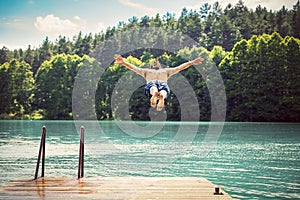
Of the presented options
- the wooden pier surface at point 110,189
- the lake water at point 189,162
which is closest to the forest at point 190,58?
the lake water at point 189,162

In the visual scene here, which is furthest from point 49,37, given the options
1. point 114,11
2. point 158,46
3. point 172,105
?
point 172,105

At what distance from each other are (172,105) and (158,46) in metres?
10.8

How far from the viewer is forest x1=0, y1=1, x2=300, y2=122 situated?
55281 millimetres

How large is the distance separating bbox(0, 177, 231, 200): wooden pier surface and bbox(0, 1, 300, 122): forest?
4546cm

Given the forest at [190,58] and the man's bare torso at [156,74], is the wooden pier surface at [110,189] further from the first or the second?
the forest at [190,58]

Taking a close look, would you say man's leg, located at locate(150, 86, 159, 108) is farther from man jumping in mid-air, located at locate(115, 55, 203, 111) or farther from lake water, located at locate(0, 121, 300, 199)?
lake water, located at locate(0, 121, 300, 199)

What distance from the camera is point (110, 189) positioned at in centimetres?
947

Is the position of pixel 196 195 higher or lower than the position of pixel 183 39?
lower

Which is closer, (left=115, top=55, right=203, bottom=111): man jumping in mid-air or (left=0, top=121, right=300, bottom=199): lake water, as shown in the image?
(left=115, top=55, right=203, bottom=111): man jumping in mid-air

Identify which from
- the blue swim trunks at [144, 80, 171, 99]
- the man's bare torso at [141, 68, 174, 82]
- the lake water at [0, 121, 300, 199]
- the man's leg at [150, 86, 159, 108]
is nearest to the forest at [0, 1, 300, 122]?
the lake water at [0, 121, 300, 199]

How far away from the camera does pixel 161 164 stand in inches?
706

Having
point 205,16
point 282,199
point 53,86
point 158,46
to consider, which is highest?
point 205,16

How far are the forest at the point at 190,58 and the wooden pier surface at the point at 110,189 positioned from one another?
1790 inches

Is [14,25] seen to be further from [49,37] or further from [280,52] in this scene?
[280,52]
